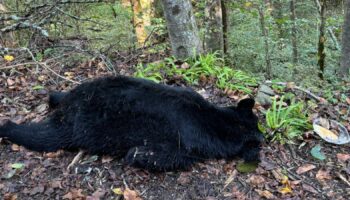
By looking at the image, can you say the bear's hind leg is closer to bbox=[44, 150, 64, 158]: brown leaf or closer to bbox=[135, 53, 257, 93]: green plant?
bbox=[44, 150, 64, 158]: brown leaf

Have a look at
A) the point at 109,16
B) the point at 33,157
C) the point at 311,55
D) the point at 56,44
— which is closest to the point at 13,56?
the point at 56,44

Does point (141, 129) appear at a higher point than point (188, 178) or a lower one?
higher

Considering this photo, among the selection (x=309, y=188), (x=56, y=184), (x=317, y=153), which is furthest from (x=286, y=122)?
(x=56, y=184)

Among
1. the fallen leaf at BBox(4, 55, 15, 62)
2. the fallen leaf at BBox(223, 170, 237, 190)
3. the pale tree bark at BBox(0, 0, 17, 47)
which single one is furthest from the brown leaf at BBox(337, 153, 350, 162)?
the pale tree bark at BBox(0, 0, 17, 47)

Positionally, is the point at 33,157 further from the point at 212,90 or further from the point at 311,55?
the point at 311,55

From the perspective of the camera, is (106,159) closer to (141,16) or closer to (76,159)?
(76,159)

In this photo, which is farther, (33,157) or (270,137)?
(270,137)

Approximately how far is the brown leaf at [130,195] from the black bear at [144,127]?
0.25 metres

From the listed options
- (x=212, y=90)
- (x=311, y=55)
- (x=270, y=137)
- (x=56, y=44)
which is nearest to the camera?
(x=270, y=137)

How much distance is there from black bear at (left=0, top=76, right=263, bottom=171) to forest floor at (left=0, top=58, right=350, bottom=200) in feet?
0.32

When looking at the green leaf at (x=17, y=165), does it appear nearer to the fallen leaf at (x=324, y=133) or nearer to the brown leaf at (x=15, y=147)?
the brown leaf at (x=15, y=147)

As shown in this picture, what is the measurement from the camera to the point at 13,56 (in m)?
5.19

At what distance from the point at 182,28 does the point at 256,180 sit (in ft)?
8.14

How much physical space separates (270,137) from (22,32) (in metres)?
5.03
